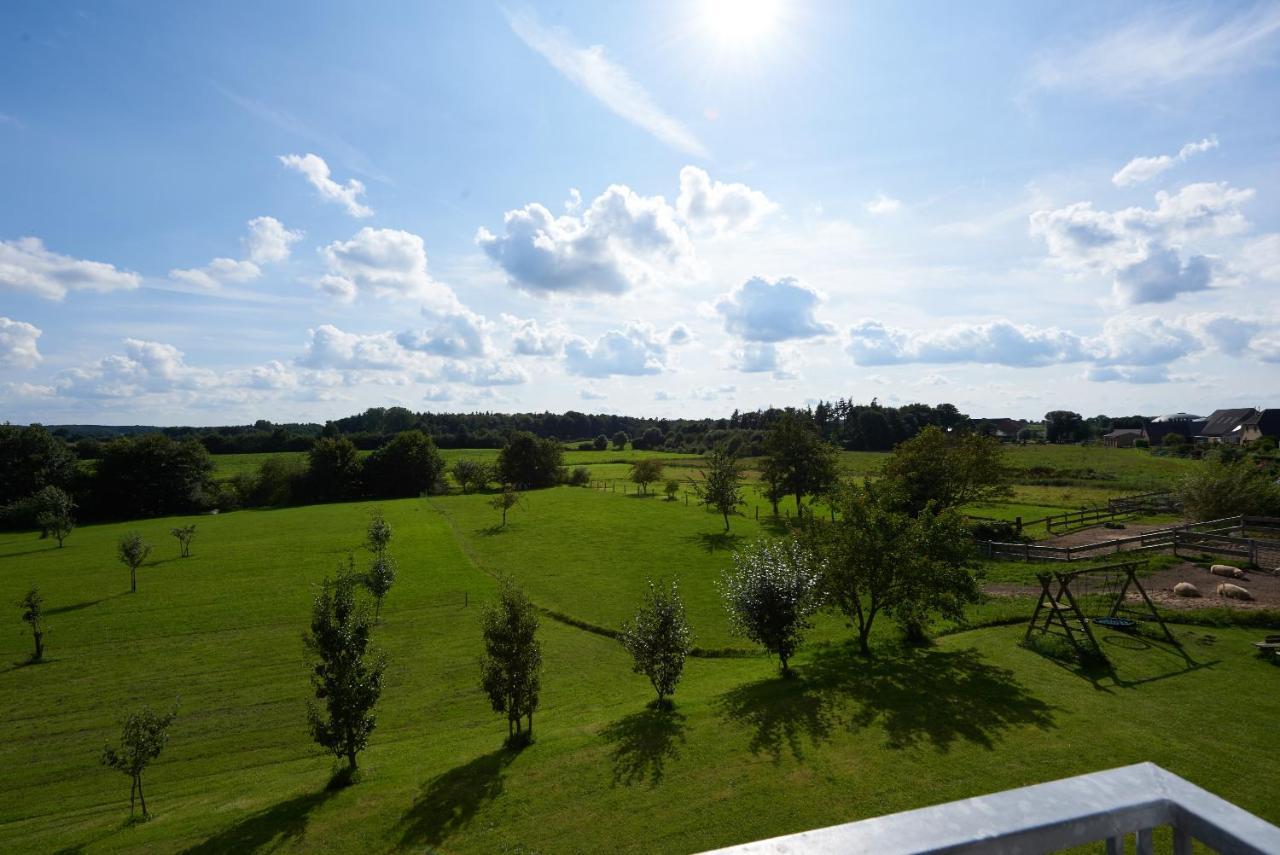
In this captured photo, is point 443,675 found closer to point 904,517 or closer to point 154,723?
point 154,723

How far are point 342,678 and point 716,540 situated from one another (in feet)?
129

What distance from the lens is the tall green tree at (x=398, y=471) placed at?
10337cm

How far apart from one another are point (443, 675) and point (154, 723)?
11832mm

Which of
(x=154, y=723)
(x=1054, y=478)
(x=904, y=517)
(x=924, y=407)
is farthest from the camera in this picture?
(x=924, y=407)

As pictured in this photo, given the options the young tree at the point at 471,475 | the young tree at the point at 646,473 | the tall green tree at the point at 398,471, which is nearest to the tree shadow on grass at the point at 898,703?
the young tree at the point at 646,473

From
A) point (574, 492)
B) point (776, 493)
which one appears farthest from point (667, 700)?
point (574, 492)

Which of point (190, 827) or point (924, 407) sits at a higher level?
point (924, 407)

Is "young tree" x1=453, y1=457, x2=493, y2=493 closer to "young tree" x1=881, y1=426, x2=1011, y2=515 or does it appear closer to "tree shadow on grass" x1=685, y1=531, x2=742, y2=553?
"tree shadow on grass" x1=685, y1=531, x2=742, y2=553

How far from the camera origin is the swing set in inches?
878

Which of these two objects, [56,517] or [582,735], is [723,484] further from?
[56,517]

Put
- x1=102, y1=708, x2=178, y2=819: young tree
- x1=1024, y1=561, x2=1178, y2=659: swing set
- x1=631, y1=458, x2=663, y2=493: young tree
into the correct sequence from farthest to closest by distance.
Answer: x1=631, y1=458, x2=663, y2=493: young tree, x1=1024, y1=561, x2=1178, y2=659: swing set, x1=102, y1=708, x2=178, y2=819: young tree

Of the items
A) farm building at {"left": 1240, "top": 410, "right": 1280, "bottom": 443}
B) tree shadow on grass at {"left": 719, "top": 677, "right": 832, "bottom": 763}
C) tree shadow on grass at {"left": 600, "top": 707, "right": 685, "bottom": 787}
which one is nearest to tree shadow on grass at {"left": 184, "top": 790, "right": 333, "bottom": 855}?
tree shadow on grass at {"left": 600, "top": 707, "right": 685, "bottom": 787}

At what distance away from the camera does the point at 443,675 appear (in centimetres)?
2991

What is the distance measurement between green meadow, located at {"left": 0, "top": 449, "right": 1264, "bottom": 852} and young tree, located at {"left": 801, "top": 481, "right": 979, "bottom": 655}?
2.15 m
